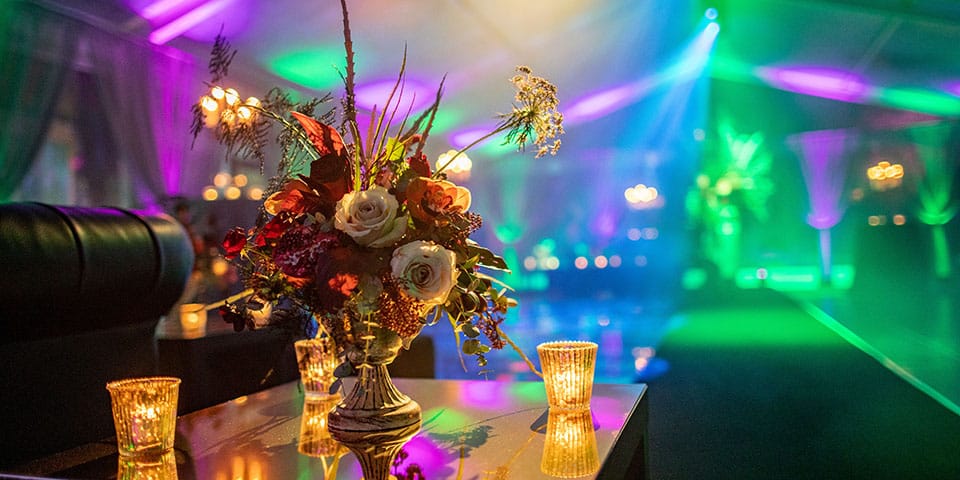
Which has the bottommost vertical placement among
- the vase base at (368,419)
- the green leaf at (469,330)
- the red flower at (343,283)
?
the vase base at (368,419)

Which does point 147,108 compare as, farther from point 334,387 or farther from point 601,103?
point 601,103

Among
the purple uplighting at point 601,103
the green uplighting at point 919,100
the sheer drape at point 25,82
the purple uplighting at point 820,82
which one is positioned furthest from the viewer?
the purple uplighting at point 601,103

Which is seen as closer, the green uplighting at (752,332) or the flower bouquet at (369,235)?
the flower bouquet at (369,235)

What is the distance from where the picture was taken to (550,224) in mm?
12664

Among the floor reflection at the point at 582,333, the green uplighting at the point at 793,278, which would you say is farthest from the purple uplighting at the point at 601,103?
the green uplighting at the point at 793,278

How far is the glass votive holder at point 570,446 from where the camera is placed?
2.68 ft

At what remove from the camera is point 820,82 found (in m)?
10.6

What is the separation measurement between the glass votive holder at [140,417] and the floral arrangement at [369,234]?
144 mm

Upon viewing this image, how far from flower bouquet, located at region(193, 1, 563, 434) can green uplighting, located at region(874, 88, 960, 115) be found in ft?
35.9

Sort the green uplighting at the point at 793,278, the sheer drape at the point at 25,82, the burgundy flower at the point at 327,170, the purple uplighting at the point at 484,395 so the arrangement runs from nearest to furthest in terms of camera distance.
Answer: the burgundy flower at the point at 327,170
the purple uplighting at the point at 484,395
the sheer drape at the point at 25,82
the green uplighting at the point at 793,278

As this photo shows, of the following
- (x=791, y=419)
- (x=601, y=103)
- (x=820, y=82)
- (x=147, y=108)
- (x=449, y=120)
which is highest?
(x=820, y=82)

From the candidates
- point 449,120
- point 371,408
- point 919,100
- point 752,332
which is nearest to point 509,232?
point 449,120

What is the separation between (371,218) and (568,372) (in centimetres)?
46

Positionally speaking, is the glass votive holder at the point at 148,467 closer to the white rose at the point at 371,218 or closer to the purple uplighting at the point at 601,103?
the white rose at the point at 371,218
